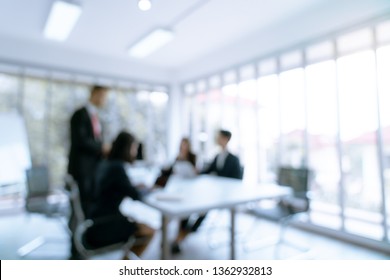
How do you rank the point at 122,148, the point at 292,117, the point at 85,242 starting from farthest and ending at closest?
1. the point at 292,117
2. the point at 122,148
3. the point at 85,242

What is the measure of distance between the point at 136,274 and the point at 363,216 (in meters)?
2.62

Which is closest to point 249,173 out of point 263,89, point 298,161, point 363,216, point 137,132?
point 298,161

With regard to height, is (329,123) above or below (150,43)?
below

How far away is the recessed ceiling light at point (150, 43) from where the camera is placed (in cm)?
306

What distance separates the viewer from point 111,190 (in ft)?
5.80

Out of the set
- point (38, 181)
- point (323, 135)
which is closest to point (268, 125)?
point (323, 135)

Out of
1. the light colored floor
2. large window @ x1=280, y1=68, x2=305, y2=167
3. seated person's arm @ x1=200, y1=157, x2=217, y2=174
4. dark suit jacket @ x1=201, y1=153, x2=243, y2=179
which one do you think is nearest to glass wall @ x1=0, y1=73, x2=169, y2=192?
the light colored floor

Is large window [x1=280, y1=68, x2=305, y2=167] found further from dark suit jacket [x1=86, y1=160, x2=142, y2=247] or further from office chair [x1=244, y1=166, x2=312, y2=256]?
dark suit jacket [x1=86, y1=160, x2=142, y2=247]

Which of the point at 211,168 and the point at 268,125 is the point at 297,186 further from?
the point at 268,125

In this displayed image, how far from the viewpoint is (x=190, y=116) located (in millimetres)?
5488

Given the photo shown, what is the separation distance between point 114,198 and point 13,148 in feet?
7.98

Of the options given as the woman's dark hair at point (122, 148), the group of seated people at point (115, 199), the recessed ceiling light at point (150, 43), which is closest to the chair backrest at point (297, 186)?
the group of seated people at point (115, 199)

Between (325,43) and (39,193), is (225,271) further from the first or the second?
(325,43)

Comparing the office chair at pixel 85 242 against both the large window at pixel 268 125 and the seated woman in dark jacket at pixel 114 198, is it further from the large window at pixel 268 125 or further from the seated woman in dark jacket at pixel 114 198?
the large window at pixel 268 125
